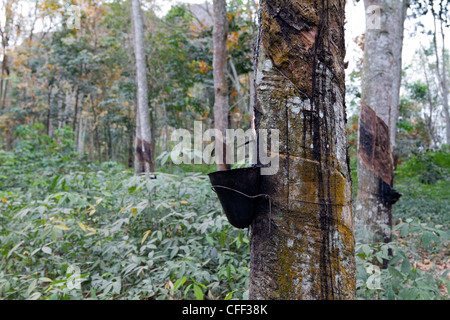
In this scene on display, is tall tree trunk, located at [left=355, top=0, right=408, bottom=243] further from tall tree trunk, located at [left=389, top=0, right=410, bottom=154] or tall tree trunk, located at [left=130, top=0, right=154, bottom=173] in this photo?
tall tree trunk, located at [left=130, top=0, right=154, bottom=173]

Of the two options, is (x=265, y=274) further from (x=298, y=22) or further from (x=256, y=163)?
(x=298, y=22)

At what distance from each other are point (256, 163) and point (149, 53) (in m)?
10.6

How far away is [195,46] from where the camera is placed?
33.2 ft

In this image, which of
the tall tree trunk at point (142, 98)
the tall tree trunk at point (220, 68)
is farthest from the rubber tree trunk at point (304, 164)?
the tall tree trunk at point (142, 98)

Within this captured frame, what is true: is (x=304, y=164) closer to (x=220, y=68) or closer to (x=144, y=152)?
(x=220, y=68)

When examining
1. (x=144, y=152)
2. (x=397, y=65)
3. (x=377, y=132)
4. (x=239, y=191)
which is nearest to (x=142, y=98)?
(x=144, y=152)

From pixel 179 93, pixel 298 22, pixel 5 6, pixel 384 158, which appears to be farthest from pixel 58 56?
pixel 298 22

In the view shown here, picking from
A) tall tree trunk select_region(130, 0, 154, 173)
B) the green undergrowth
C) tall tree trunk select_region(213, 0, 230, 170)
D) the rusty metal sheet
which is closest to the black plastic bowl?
the green undergrowth

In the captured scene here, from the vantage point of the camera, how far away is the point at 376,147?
2.93 meters

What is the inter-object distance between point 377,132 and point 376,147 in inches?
5.5

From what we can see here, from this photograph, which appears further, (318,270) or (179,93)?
(179,93)

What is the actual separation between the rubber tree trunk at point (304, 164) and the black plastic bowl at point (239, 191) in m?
0.03

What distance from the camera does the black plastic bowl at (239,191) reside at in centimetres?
103

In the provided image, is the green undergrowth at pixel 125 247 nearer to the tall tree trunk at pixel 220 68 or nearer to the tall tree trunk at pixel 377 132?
the tall tree trunk at pixel 377 132
